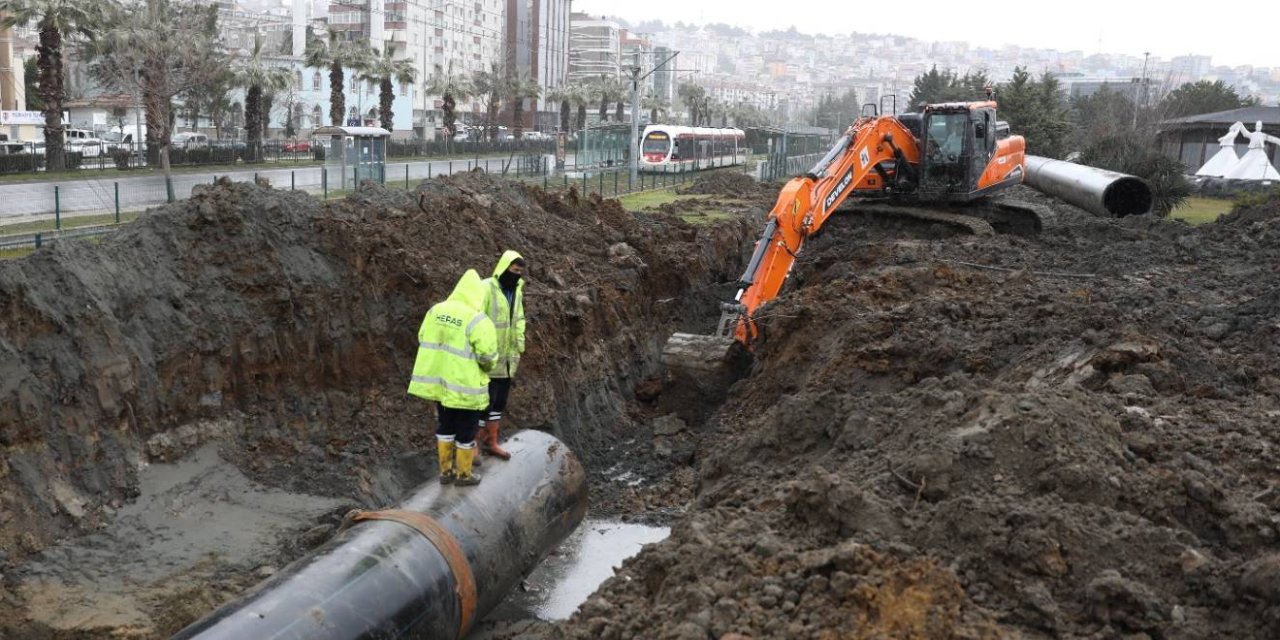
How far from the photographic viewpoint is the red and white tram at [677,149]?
46.4 metres

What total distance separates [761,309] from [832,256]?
5.60 m

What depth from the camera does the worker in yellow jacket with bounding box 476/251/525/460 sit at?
864 centimetres

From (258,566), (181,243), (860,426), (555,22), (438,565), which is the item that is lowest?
(258,566)

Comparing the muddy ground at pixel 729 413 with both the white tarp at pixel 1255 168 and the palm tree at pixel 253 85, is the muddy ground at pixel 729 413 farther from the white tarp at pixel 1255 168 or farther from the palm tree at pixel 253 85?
the palm tree at pixel 253 85

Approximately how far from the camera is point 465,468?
8.47 meters

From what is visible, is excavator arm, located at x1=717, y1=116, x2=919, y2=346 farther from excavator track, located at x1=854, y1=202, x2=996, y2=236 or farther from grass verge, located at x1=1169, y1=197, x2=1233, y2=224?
grass verge, located at x1=1169, y1=197, x2=1233, y2=224

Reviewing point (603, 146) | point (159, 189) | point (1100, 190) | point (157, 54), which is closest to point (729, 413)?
point (1100, 190)

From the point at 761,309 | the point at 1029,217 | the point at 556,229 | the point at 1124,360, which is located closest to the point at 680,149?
the point at 1029,217

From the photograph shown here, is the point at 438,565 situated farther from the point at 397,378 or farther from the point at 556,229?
the point at 556,229

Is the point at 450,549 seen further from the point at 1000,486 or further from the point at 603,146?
the point at 603,146

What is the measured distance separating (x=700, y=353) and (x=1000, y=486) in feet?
24.5

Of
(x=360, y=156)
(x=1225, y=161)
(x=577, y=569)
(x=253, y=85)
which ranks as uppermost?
(x=253, y=85)

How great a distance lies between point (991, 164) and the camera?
821 inches

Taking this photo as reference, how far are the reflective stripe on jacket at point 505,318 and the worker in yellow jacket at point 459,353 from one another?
223 mm
